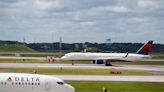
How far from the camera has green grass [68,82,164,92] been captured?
4753 cm

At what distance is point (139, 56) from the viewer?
112 meters

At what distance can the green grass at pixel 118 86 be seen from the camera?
47531mm

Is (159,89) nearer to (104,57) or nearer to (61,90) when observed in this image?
(61,90)

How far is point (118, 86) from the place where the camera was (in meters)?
51.2

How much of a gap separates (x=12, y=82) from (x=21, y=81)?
71 centimetres

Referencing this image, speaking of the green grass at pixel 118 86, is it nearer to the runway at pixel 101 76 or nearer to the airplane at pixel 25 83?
the runway at pixel 101 76

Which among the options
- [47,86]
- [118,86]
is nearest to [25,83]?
[47,86]

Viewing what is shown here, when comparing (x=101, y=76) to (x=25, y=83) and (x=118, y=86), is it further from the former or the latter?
(x=25, y=83)

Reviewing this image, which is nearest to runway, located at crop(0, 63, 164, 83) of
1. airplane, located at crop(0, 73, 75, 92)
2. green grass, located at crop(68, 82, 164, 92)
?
green grass, located at crop(68, 82, 164, 92)

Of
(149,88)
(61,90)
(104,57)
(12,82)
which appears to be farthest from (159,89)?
(104,57)

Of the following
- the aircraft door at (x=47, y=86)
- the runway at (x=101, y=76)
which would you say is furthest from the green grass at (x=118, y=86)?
the aircraft door at (x=47, y=86)

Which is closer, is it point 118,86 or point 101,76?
point 118,86

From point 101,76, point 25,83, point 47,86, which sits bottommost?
point 101,76

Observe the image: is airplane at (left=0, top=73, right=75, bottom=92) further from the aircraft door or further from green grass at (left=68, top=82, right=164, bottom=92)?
A: green grass at (left=68, top=82, right=164, bottom=92)
